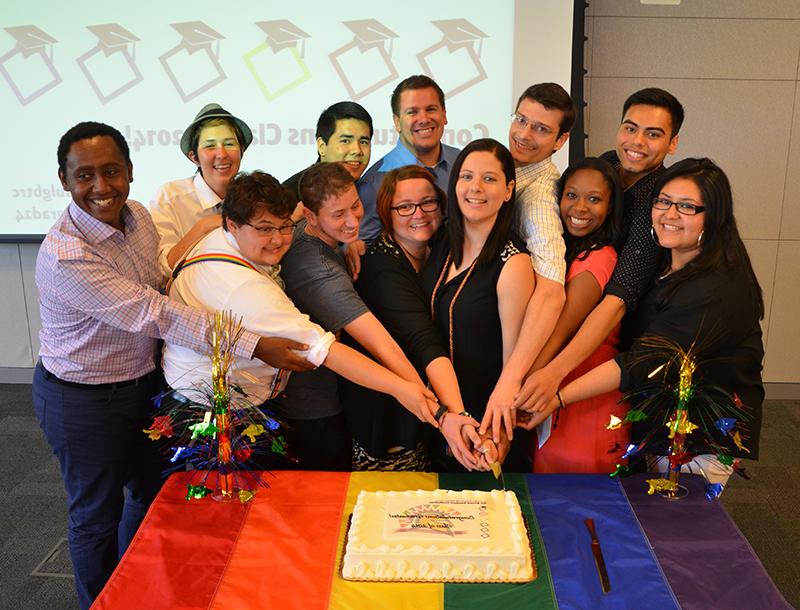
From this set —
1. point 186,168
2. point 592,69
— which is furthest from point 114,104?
point 592,69

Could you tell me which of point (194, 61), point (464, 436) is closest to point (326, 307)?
point (464, 436)

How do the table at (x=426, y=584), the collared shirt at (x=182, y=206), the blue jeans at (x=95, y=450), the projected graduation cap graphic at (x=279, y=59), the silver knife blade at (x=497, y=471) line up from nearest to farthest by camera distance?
the table at (x=426, y=584)
the silver knife blade at (x=497, y=471)
the blue jeans at (x=95, y=450)
the collared shirt at (x=182, y=206)
the projected graduation cap graphic at (x=279, y=59)

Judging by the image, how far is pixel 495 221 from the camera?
87.4 inches

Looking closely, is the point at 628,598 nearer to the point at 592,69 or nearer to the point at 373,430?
the point at 373,430

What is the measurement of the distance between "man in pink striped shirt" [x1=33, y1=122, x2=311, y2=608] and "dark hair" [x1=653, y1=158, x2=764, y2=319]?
120 cm

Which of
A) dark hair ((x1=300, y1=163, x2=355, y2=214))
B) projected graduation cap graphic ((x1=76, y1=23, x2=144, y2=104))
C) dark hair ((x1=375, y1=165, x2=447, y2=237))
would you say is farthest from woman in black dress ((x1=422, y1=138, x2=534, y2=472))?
projected graduation cap graphic ((x1=76, y1=23, x2=144, y2=104))

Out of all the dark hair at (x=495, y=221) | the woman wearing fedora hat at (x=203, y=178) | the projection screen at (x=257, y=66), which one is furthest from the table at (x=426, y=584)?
the projection screen at (x=257, y=66)

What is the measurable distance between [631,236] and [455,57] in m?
2.45

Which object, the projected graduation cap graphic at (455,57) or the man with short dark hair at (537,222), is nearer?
the man with short dark hair at (537,222)

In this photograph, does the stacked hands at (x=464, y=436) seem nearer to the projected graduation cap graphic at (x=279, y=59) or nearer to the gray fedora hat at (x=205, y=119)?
the gray fedora hat at (x=205, y=119)

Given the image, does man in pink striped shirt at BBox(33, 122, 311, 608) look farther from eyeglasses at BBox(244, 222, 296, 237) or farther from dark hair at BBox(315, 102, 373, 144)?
dark hair at BBox(315, 102, 373, 144)

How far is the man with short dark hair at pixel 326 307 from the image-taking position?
2152 millimetres

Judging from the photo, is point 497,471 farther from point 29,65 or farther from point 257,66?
point 29,65

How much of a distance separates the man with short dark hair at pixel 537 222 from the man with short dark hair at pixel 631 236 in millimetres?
67
